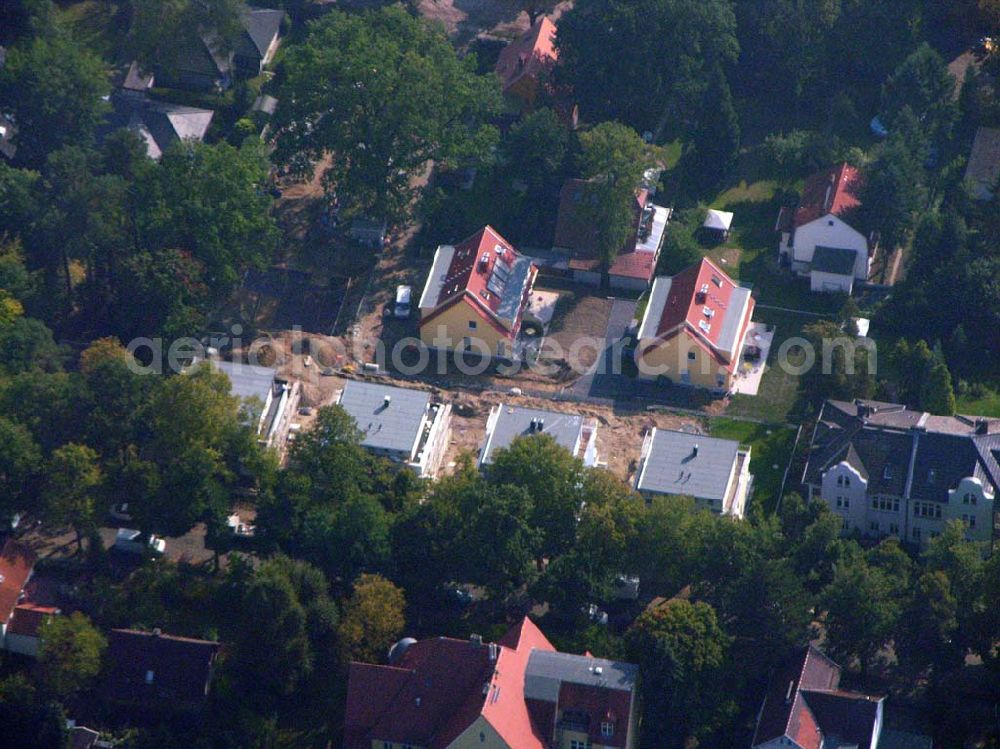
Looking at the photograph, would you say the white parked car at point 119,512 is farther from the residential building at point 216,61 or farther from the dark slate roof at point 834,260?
the dark slate roof at point 834,260

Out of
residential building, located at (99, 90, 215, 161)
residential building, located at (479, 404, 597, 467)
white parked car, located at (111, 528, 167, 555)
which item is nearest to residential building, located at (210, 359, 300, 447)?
white parked car, located at (111, 528, 167, 555)

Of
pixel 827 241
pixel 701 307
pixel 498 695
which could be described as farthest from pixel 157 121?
pixel 498 695

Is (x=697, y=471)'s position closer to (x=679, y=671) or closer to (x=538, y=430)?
(x=538, y=430)

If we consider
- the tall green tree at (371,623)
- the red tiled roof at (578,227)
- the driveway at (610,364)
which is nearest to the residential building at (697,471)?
the driveway at (610,364)

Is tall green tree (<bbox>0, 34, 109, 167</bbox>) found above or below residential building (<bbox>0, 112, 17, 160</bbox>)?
above

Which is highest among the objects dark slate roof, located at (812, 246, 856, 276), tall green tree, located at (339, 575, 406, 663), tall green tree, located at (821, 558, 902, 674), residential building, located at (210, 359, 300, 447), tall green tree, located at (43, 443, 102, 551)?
dark slate roof, located at (812, 246, 856, 276)

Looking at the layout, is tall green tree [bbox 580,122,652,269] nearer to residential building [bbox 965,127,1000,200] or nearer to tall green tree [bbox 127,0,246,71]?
residential building [bbox 965,127,1000,200]
